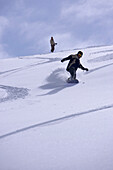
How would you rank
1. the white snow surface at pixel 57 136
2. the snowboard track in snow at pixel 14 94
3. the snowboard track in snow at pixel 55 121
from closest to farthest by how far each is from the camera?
the white snow surface at pixel 57 136
the snowboard track in snow at pixel 55 121
the snowboard track in snow at pixel 14 94

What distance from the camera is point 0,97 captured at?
18.6 feet

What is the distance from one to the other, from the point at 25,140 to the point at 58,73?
5.00m

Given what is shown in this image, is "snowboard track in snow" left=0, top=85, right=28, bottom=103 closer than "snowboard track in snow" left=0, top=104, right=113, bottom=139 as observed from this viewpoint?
No

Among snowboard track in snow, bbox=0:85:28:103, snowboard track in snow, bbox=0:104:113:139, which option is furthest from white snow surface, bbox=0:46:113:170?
snowboard track in snow, bbox=0:85:28:103

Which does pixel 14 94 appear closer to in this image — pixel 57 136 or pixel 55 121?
pixel 55 121

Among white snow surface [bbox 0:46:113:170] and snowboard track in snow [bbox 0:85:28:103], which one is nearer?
white snow surface [bbox 0:46:113:170]

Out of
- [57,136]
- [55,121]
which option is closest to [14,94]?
[55,121]

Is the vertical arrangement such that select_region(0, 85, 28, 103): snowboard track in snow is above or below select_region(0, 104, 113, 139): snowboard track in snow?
above

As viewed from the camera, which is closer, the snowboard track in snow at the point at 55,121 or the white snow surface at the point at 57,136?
the white snow surface at the point at 57,136

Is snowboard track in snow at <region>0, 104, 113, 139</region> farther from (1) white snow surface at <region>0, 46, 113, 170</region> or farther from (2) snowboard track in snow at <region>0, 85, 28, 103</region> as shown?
(2) snowboard track in snow at <region>0, 85, 28, 103</region>

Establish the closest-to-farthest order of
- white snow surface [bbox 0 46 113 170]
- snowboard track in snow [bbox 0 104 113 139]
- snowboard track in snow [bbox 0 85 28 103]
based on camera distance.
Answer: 1. white snow surface [bbox 0 46 113 170]
2. snowboard track in snow [bbox 0 104 113 139]
3. snowboard track in snow [bbox 0 85 28 103]

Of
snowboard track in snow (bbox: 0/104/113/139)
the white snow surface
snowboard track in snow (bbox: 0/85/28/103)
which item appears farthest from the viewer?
snowboard track in snow (bbox: 0/85/28/103)

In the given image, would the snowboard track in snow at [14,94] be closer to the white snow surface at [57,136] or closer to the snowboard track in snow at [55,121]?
the white snow surface at [57,136]

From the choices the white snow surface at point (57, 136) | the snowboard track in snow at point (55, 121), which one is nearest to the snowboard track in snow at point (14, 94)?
the white snow surface at point (57, 136)
